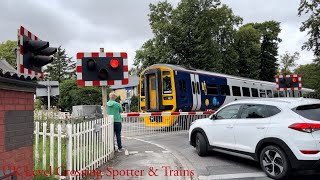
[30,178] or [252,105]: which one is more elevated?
[252,105]

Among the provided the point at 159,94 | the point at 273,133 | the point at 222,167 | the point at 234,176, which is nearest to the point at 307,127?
the point at 273,133

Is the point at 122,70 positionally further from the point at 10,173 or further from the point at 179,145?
the point at 10,173

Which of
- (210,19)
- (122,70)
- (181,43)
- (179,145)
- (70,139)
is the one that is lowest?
(179,145)

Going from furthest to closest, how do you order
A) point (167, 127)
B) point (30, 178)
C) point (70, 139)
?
point (167, 127) < point (70, 139) < point (30, 178)

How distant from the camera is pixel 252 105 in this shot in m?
8.06

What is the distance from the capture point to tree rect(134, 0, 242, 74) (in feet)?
106

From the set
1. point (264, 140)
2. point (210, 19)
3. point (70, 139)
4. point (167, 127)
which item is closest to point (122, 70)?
point (70, 139)

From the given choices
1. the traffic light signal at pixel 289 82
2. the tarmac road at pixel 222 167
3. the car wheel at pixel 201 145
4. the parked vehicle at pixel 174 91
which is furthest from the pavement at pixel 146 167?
the traffic light signal at pixel 289 82

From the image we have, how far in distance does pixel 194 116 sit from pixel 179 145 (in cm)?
573

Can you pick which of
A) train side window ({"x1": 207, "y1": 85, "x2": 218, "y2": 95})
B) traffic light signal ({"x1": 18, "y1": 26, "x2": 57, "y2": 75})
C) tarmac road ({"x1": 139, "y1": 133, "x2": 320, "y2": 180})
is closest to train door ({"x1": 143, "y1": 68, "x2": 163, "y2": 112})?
train side window ({"x1": 207, "y1": 85, "x2": 218, "y2": 95})

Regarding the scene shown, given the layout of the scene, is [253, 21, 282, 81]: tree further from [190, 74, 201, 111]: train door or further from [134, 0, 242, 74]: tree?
[190, 74, 201, 111]: train door

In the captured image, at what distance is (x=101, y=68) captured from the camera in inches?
347

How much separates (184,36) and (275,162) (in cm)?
2647

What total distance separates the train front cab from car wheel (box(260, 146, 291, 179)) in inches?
371
